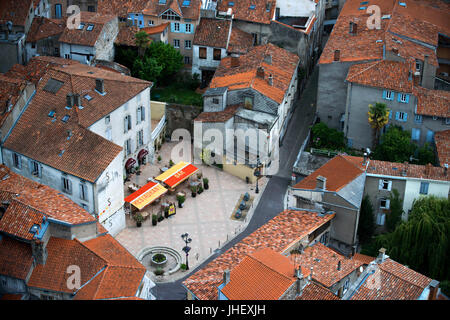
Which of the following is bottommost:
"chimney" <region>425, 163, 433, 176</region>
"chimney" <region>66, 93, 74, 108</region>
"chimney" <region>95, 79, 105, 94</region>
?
"chimney" <region>425, 163, 433, 176</region>

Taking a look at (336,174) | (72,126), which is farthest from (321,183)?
(72,126)

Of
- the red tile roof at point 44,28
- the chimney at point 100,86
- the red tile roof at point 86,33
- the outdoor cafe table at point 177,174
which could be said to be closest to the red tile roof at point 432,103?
the outdoor cafe table at point 177,174

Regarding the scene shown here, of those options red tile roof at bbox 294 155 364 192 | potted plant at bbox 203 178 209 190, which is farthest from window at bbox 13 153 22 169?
red tile roof at bbox 294 155 364 192

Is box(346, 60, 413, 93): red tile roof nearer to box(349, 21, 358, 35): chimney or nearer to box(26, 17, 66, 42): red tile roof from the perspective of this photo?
box(349, 21, 358, 35): chimney

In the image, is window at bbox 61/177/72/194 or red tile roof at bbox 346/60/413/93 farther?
red tile roof at bbox 346/60/413/93

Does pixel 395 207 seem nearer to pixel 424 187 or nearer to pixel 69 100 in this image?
pixel 424 187
